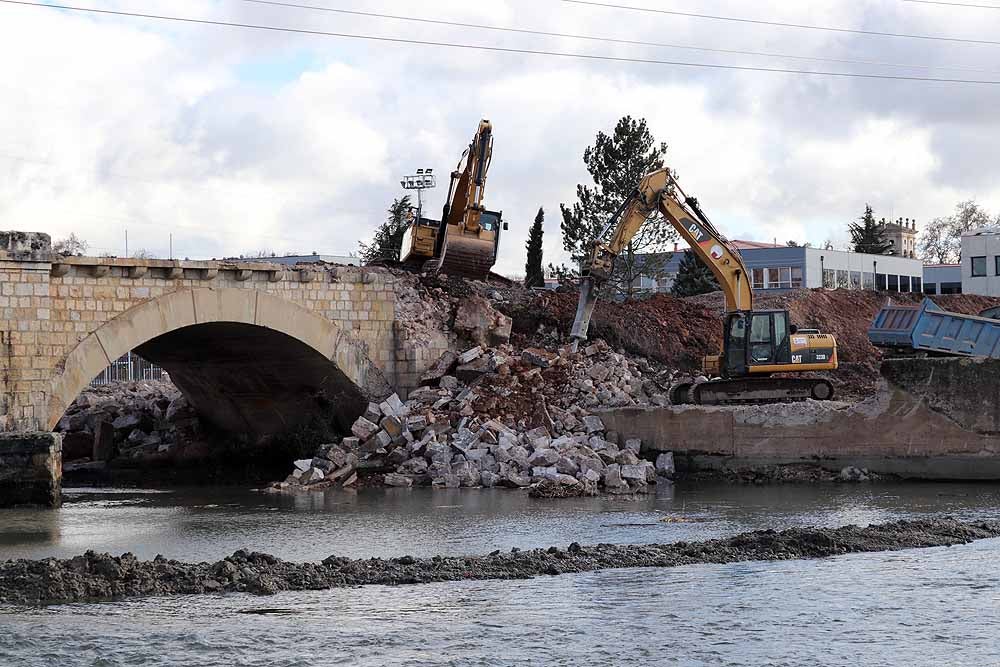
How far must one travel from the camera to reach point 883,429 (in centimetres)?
2528

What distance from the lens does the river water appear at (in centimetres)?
1173

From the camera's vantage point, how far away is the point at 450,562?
15336 mm

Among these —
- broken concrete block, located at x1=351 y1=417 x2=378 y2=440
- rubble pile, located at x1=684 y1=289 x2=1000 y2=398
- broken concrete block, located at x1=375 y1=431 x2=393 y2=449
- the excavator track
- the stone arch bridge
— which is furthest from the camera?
rubble pile, located at x1=684 y1=289 x2=1000 y2=398

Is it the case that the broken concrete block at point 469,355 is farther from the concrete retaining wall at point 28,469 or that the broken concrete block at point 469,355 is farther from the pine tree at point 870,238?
the pine tree at point 870,238

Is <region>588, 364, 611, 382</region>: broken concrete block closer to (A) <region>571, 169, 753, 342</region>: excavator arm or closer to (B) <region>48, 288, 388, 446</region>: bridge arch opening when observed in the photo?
(A) <region>571, 169, 753, 342</region>: excavator arm

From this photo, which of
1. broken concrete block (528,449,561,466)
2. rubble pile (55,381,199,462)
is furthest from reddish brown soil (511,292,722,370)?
rubble pile (55,381,199,462)

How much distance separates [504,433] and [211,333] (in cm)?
648

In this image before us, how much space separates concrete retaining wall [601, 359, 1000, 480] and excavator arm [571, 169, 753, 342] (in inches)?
120

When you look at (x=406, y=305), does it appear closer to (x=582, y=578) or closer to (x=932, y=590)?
(x=582, y=578)

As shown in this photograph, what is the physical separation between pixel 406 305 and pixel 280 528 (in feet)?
33.2

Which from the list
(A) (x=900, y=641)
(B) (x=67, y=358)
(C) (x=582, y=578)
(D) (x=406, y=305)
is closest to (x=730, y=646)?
(A) (x=900, y=641)

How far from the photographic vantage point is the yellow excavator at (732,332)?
27.3 metres

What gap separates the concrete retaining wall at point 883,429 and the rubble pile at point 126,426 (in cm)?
1204

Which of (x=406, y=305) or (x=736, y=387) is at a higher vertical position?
(x=406, y=305)
